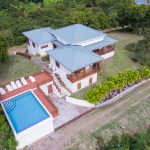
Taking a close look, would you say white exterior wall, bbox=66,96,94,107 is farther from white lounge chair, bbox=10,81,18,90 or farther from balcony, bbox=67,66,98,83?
→ white lounge chair, bbox=10,81,18,90

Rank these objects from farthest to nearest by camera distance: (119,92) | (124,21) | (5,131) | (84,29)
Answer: (124,21)
(84,29)
(119,92)
(5,131)

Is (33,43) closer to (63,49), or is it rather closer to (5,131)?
(63,49)

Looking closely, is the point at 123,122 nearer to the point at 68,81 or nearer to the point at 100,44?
the point at 68,81

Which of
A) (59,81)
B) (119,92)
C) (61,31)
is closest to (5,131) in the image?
(59,81)

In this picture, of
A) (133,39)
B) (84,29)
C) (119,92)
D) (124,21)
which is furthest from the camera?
(124,21)

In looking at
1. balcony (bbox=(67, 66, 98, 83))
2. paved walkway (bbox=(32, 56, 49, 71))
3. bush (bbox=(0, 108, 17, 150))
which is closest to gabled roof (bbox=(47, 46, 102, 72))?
balcony (bbox=(67, 66, 98, 83))

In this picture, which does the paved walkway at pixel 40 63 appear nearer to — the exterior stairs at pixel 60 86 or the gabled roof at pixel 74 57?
the exterior stairs at pixel 60 86
